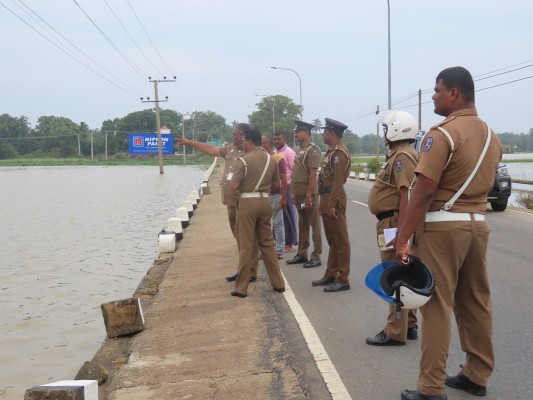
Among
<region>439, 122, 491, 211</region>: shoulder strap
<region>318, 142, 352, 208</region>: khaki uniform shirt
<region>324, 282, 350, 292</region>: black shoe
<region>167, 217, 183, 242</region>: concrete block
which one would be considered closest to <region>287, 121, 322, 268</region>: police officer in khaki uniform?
<region>318, 142, 352, 208</region>: khaki uniform shirt

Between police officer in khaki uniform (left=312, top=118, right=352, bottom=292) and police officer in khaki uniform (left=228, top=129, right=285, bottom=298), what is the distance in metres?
0.66

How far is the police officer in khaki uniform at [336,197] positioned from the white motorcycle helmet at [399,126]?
78.6 inches

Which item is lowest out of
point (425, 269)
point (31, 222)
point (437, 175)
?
point (31, 222)

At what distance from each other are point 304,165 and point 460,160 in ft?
16.7

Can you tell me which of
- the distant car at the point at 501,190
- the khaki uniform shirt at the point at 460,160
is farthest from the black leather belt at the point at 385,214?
the distant car at the point at 501,190

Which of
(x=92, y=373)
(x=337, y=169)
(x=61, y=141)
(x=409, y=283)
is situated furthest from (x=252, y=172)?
(x=61, y=141)

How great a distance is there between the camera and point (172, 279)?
9.48 m

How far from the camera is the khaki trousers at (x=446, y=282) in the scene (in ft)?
12.9

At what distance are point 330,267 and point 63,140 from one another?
5014 inches

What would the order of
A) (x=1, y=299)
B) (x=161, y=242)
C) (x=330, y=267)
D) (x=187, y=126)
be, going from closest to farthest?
1. (x=330, y=267)
2. (x=1, y=299)
3. (x=161, y=242)
4. (x=187, y=126)

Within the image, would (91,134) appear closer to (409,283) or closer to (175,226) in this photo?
(175,226)

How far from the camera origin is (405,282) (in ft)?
13.3

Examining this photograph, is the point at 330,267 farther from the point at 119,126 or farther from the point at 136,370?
the point at 119,126

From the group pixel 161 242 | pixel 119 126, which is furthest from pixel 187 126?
pixel 161 242
